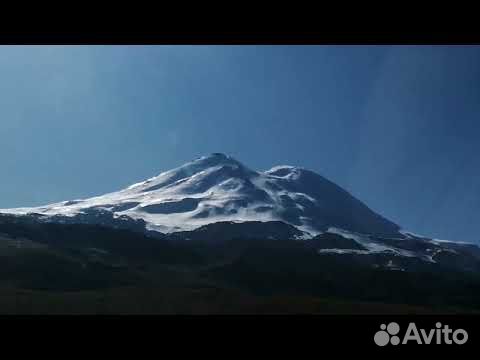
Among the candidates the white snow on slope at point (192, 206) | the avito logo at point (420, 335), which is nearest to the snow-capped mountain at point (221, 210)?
the white snow on slope at point (192, 206)

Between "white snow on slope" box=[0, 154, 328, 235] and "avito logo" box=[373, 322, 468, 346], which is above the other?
"white snow on slope" box=[0, 154, 328, 235]

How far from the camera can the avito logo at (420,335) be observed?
4.80m

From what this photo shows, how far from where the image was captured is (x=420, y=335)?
5.02 m

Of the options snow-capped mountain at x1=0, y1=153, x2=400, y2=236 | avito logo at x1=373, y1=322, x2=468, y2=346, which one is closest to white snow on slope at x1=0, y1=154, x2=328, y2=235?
snow-capped mountain at x1=0, y1=153, x2=400, y2=236

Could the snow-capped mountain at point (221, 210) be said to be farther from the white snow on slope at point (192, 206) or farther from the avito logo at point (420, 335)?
the avito logo at point (420, 335)

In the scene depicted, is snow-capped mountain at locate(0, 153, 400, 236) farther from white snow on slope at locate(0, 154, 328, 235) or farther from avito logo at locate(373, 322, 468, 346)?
avito logo at locate(373, 322, 468, 346)

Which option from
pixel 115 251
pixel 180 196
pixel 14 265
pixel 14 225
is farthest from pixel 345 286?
pixel 180 196

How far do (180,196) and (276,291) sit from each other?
125763mm

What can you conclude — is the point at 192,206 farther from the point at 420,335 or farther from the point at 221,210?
the point at 420,335

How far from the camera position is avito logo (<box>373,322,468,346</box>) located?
4797 mm

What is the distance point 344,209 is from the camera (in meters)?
196

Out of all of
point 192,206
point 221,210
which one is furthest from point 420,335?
point 192,206

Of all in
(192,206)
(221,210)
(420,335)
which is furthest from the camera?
(192,206)
